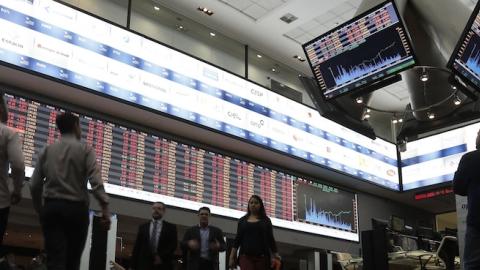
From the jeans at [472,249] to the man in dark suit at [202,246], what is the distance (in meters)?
2.81

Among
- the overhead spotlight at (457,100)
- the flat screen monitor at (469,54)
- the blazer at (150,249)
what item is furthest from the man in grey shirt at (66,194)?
the overhead spotlight at (457,100)

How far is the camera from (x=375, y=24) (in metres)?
6.05

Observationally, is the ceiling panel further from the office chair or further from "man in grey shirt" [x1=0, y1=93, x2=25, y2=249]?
"man in grey shirt" [x1=0, y1=93, x2=25, y2=249]

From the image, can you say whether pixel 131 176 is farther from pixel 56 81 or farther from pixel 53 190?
pixel 53 190

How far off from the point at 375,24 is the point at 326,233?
559 centimetres

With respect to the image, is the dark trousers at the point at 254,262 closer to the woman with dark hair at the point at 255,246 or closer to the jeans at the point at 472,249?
the woman with dark hair at the point at 255,246

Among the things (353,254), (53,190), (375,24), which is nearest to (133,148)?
(375,24)

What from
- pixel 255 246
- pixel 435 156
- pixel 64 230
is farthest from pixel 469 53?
pixel 435 156

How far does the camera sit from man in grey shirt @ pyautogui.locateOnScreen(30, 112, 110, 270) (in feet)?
10.9

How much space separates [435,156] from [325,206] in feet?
9.43

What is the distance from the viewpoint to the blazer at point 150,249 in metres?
5.72

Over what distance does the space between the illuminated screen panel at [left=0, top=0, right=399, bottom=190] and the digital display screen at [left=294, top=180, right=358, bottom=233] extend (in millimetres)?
577

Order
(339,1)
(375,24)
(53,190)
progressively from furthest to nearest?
(339,1)
(375,24)
(53,190)

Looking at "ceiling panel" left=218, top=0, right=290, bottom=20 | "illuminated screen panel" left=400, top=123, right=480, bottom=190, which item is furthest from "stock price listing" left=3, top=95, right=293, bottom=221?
"illuminated screen panel" left=400, top=123, right=480, bottom=190
